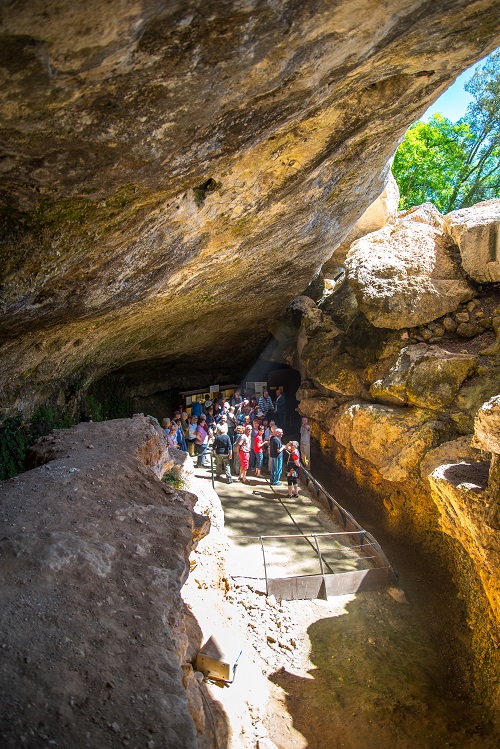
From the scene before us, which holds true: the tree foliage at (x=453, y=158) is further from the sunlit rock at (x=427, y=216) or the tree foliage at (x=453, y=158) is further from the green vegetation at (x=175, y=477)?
the green vegetation at (x=175, y=477)

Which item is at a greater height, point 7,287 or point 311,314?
point 311,314

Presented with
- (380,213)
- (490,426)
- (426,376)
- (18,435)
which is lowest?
(18,435)

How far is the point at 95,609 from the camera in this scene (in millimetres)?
3205

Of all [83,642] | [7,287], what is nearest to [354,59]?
[7,287]

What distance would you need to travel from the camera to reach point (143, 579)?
3607 millimetres

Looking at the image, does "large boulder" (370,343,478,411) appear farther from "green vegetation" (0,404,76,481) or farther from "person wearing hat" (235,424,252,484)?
"green vegetation" (0,404,76,481)

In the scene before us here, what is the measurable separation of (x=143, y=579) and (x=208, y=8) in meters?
3.98

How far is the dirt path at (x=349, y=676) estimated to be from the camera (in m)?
5.96

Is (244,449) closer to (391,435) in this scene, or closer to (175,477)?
(175,477)

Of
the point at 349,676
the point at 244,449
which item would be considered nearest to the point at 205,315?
the point at 244,449

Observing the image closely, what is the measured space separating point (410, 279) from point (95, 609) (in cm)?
935

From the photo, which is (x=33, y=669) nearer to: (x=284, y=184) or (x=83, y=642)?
(x=83, y=642)

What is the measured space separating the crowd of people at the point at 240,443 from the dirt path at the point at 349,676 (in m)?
2.35

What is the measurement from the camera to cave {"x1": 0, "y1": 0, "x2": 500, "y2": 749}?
9.82 ft
